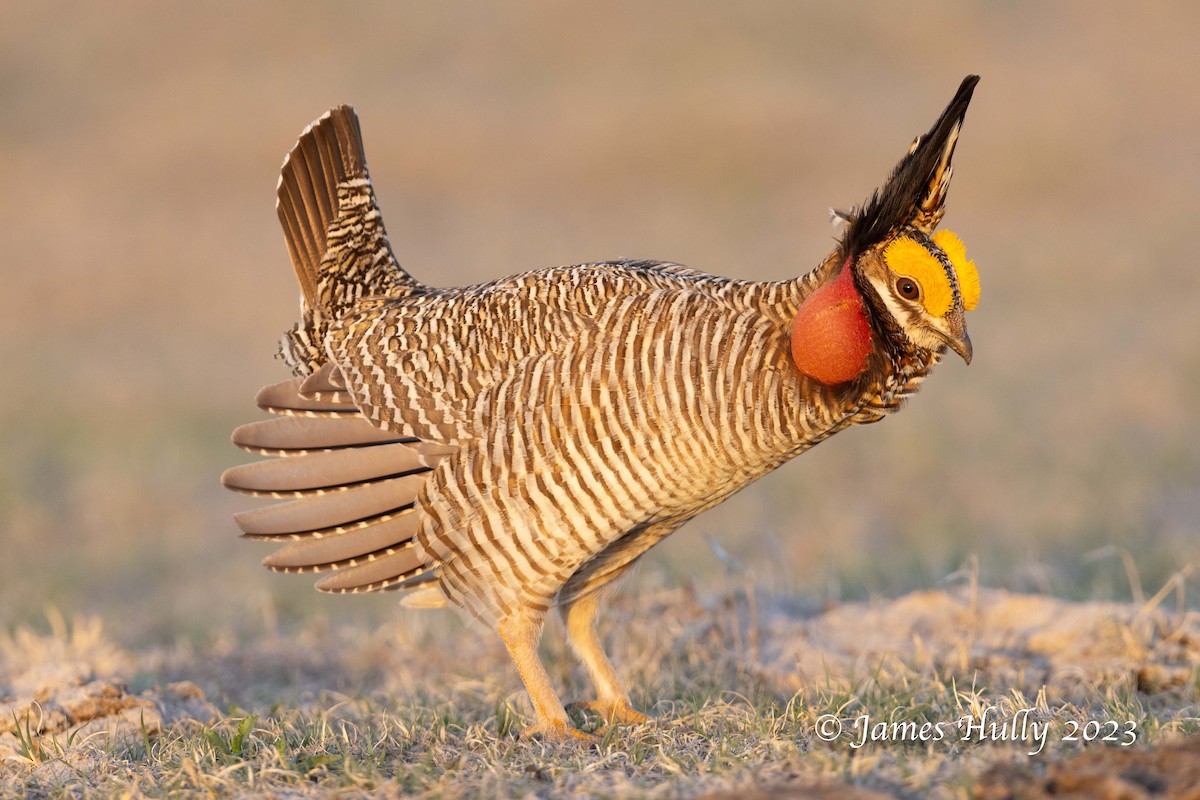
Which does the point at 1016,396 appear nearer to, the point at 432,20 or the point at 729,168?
the point at 729,168

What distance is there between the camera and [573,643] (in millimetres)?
4434

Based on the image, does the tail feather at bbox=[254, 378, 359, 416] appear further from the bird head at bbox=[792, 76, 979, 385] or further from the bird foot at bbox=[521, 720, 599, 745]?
the bird head at bbox=[792, 76, 979, 385]

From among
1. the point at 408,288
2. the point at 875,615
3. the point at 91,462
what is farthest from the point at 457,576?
the point at 91,462

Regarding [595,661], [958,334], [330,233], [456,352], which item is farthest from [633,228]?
[958,334]

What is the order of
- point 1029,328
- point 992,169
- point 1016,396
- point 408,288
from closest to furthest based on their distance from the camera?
point 408,288, point 1016,396, point 1029,328, point 992,169

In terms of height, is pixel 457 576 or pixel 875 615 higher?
pixel 457 576

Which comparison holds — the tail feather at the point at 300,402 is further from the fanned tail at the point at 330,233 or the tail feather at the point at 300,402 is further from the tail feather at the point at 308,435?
the fanned tail at the point at 330,233

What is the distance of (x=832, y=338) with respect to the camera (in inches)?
148

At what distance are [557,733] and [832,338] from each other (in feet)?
4.48

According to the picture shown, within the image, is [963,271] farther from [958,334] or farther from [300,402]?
[300,402]

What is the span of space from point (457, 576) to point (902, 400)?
1430 millimetres

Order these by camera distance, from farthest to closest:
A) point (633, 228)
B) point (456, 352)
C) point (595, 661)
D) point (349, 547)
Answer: point (633, 228), point (595, 661), point (349, 547), point (456, 352)

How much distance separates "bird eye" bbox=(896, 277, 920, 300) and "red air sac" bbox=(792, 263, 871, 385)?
11 centimetres

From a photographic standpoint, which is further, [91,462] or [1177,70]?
[1177,70]
